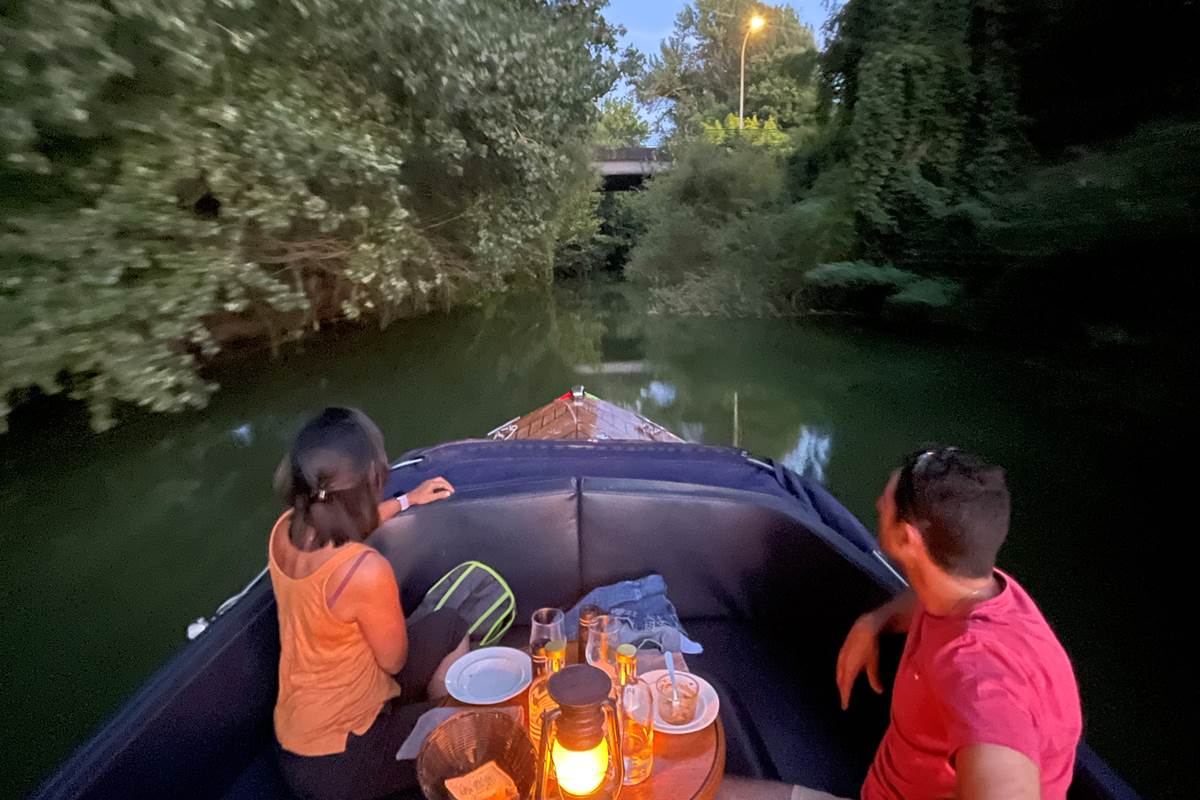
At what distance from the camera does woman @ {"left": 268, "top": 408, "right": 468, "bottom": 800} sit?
1640 millimetres

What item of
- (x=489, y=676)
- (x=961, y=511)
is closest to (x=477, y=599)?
(x=489, y=676)

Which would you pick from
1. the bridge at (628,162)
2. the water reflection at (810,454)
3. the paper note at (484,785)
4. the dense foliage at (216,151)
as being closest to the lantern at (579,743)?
the paper note at (484,785)

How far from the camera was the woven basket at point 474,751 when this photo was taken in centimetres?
143

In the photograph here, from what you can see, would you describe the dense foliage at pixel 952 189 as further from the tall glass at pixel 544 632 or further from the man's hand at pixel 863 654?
the tall glass at pixel 544 632

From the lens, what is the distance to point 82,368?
2896mm

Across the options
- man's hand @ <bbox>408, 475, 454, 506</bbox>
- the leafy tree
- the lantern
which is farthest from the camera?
the leafy tree

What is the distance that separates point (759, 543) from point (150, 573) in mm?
4228

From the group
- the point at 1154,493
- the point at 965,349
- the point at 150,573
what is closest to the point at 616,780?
the point at 150,573

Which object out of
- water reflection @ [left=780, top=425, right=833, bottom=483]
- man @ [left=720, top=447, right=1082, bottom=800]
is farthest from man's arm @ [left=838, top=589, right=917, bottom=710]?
water reflection @ [left=780, top=425, right=833, bottom=483]

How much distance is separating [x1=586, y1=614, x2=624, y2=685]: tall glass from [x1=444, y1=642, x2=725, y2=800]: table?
216mm

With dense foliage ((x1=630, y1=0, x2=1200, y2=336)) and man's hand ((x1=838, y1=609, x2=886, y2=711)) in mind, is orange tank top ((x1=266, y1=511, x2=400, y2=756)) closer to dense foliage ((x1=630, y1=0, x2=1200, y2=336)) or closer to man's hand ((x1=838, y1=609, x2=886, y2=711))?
man's hand ((x1=838, y1=609, x2=886, y2=711))

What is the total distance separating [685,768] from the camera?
1.47 metres

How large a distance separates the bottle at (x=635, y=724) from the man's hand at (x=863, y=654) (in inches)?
24.0

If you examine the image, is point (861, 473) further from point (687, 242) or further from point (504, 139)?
point (687, 242)
